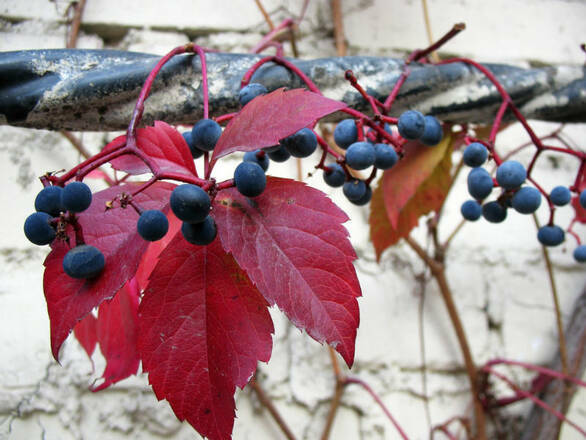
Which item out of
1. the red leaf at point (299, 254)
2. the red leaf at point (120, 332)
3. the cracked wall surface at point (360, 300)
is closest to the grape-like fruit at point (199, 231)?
the red leaf at point (299, 254)

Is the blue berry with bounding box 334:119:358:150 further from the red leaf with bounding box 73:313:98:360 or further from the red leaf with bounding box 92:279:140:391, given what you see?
the red leaf with bounding box 73:313:98:360

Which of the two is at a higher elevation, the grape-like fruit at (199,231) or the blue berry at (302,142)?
the blue berry at (302,142)

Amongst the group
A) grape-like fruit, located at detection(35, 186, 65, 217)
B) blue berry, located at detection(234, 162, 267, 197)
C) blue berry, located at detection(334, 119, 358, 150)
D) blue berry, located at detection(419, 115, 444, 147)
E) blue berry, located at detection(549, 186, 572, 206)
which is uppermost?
blue berry, located at detection(419, 115, 444, 147)

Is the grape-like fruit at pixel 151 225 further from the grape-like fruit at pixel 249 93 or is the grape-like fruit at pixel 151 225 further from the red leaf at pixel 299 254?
the grape-like fruit at pixel 249 93

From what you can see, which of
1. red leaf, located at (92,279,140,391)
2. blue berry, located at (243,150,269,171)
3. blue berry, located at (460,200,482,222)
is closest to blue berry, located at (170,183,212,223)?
blue berry, located at (243,150,269,171)

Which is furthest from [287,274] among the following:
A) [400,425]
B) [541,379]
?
[541,379]

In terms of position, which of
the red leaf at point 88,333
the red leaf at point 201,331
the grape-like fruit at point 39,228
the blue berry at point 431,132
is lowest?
the red leaf at point 88,333
